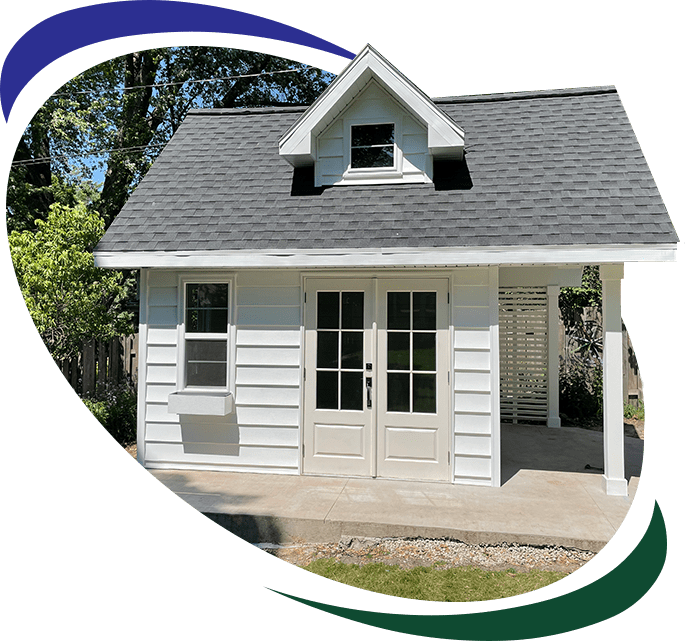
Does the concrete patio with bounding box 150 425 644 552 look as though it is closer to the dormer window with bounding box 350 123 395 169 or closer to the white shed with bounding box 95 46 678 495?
the white shed with bounding box 95 46 678 495

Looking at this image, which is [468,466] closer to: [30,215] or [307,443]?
[307,443]

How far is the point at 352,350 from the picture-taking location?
20.6ft

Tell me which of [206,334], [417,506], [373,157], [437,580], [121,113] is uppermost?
[121,113]

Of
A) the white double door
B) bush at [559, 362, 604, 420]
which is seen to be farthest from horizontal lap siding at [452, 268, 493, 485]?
bush at [559, 362, 604, 420]

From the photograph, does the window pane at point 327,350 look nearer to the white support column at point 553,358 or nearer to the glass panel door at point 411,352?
the glass panel door at point 411,352

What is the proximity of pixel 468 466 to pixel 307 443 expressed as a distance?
1.92 meters

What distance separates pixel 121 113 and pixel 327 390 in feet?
38.1

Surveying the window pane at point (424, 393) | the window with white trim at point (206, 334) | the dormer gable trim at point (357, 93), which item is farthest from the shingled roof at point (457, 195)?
the window pane at point (424, 393)

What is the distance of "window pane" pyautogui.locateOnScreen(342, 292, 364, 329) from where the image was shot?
627cm

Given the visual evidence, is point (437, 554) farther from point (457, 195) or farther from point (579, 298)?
point (579, 298)

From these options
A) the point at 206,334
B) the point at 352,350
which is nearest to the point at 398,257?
the point at 352,350

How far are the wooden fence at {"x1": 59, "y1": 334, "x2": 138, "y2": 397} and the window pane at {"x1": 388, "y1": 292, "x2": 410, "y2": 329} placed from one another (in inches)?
256

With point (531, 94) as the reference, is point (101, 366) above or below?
below

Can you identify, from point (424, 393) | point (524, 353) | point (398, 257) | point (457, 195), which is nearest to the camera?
point (398, 257)
